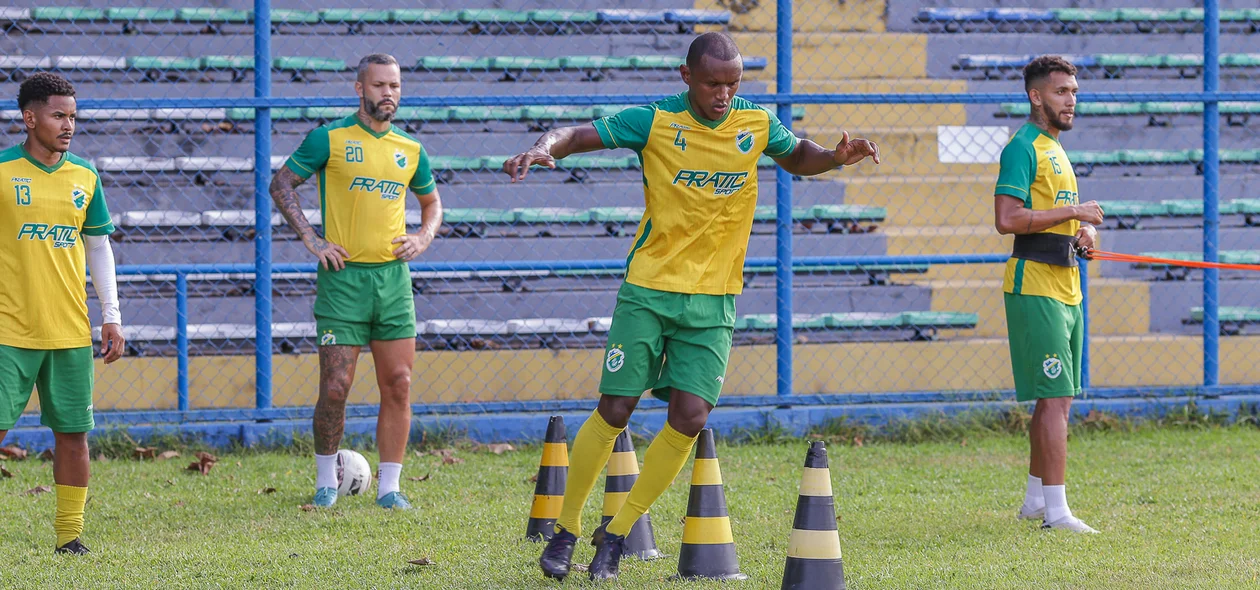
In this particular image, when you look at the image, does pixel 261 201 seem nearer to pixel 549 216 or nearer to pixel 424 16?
pixel 549 216

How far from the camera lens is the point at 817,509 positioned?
394 centimetres

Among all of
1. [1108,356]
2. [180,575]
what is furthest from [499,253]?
[180,575]

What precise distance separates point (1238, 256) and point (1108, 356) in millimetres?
1451

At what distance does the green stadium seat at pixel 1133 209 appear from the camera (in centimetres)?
970

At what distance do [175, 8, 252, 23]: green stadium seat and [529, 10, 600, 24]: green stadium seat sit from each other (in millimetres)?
2123

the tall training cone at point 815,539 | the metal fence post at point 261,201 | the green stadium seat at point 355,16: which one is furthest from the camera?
the green stadium seat at point 355,16

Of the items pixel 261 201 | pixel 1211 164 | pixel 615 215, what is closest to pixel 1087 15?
pixel 1211 164

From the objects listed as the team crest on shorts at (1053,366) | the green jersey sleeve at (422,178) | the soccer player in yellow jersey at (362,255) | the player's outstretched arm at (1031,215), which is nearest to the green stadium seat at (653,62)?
the green jersey sleeve at (422,178)

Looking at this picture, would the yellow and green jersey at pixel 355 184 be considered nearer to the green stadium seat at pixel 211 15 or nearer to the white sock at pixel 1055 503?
the white sock at pixel 1055 503

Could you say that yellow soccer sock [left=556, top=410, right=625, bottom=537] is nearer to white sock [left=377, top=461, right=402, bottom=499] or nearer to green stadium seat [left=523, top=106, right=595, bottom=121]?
white sock [left=377, top=461, right=402, bottom=499]

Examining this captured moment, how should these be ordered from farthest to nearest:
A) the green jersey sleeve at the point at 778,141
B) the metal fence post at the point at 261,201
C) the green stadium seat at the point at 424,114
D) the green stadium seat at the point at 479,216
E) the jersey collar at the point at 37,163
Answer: the green stadium seat at the point at 479,216
the green stadium seat at the point at 424,114
the metal fence post at the point at 261,201
the jersey collar at the point at 37,163
the green jersey sleeve at the point at 778,141

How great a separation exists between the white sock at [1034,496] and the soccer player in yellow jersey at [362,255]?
267 cm

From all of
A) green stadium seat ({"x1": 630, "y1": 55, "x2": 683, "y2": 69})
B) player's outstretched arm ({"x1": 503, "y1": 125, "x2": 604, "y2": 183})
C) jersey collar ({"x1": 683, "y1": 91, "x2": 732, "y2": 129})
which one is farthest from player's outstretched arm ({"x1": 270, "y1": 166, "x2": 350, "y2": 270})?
green stadium seat ({"x1": 630, "y1": 55, "x2": 683, "y2": 69})

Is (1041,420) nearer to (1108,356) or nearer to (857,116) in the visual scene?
(1108,356)
